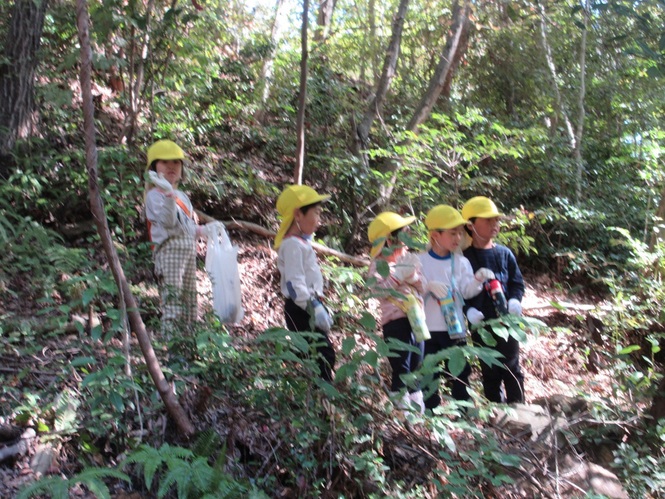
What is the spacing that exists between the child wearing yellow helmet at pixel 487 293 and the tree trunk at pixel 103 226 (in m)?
2.37

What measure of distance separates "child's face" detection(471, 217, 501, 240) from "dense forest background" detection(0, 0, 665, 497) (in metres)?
1.31

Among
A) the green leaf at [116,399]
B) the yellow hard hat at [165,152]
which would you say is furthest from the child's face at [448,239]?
the green leaf at [116,399]

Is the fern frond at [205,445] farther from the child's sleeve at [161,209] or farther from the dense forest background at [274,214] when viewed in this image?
the child's sleeve at [161,209]

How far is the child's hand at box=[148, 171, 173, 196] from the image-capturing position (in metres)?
4.75

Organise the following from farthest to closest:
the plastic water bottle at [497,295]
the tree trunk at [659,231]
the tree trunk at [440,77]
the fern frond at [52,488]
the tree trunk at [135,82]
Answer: the tree trunk at [440,77] → the tree trunk at [659,231] → the tree trunk at [135,82] → the plastic water bottle at [497,295] → the fern frond at [52,488]

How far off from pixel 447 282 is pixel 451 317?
0.87 feet

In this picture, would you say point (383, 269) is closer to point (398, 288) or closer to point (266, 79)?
point (398, 288)

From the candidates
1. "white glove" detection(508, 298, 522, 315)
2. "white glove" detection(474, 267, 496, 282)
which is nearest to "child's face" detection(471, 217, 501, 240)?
"white glove" detection(474, 267, 496, 282)

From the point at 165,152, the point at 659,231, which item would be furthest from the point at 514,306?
the point at 659,231

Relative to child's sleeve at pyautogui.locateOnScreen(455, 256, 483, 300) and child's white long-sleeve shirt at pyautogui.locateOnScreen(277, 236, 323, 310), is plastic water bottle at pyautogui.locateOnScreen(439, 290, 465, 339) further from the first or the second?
child's white long-sleeve shirt at pyautogui.locateOnScreen(277, 236, 323, 310)

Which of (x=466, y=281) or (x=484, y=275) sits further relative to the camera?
(x=466, y=281)

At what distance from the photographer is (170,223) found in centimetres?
495

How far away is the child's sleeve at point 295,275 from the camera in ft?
13.8

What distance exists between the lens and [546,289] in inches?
363
